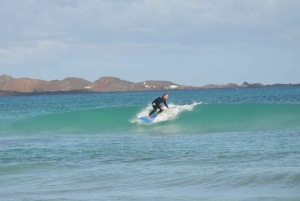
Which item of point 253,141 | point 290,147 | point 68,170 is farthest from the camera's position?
point 253,141

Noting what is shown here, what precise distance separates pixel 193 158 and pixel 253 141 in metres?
3.25

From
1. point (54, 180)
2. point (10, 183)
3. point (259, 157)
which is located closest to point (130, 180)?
point (54, 180)

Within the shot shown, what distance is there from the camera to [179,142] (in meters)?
15.6

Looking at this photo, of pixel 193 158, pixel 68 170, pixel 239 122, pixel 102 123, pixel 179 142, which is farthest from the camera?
pixel 102 123

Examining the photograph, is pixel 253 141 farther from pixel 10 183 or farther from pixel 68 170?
pixel 10 183

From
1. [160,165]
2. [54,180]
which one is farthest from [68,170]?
[160,165]

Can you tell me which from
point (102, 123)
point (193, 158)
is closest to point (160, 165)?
point (193, 158)

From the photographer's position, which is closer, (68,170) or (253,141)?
(68,170)

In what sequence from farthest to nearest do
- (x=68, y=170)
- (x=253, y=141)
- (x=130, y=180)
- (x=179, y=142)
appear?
(x=179, y=142) < (x=253, y=141) < (x=68, y=170) < (x=130, y=180)

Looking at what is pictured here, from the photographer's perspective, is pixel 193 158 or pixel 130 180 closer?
pixel 130 180

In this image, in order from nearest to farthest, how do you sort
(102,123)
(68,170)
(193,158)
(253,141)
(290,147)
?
(68,170) → (193,158) → (290,147) → (253,141) → (102,123)

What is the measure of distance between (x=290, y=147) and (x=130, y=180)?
478 cm

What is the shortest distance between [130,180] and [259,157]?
331 centimetres

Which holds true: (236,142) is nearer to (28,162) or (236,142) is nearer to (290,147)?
(290,147)
